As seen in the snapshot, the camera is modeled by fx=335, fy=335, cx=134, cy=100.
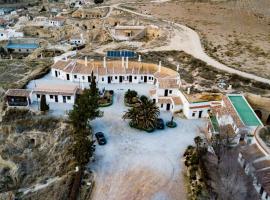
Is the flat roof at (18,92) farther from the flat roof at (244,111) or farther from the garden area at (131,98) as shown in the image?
the flat roof at (244,111)

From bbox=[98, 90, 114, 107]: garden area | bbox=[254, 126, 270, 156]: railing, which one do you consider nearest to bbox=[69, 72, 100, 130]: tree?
bbox=[98, 90, 114, 107]: garden area

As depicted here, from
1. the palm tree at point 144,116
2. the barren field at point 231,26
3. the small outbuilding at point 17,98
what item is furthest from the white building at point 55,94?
the barren field at point 231,26

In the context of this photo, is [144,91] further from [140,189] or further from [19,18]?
[19,18]

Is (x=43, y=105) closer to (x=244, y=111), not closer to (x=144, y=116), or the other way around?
(x=144, y=116)

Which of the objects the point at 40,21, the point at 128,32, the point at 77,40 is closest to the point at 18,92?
the point at 128,32

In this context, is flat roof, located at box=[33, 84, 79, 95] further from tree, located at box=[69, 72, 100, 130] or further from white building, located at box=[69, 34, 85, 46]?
white building, located at box=[69, 34, 85, 46]

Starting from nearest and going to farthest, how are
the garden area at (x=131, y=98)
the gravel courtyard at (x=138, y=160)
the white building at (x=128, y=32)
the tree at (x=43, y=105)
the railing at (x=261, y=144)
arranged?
the gravel courtyard at (x=138, y=160) < the railing at (x=261, y=144) < the tree at (x=43, y=105) < the garden area at (x=131, y=98) < the white building at (x=128, y=32)
